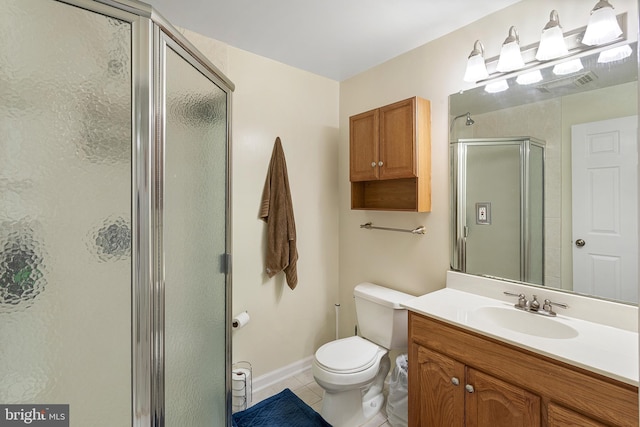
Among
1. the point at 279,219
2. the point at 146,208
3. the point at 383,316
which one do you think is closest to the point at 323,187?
the point at 279,219

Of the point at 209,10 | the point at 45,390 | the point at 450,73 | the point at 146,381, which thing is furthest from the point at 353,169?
the point at 45,390

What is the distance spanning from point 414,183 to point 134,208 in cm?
163

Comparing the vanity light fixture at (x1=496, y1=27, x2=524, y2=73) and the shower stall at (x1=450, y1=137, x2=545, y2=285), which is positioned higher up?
the vanity light fixture at (x1=496, y1=27, x2=524, y2=73)

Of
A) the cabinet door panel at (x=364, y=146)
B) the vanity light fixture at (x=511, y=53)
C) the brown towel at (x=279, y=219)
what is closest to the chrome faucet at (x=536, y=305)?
the cabinet door panel at (x=364, y=146)

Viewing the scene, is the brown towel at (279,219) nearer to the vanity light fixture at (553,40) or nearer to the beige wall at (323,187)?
the beige wall at (323,187)

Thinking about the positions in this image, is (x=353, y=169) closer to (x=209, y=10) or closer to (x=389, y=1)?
(x=389, y=1)

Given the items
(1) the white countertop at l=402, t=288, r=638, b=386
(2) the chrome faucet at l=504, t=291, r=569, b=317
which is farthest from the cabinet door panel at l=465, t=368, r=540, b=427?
(2) the chrome faucet at l=504, t=291, r=569, b=317

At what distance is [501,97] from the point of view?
5.10 feet

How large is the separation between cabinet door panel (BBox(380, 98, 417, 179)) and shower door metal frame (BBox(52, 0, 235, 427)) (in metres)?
1.35

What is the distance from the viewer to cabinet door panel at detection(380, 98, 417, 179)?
175 cm

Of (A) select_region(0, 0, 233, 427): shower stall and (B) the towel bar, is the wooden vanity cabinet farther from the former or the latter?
(A) select_region(0, 0, 233, 427): shower stall

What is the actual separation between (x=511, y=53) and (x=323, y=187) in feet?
4.90

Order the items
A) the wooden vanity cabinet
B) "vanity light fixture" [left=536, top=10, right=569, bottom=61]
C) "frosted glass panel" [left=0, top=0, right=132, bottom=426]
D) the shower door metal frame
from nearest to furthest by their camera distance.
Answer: "frosted glass panel" [left=0, top=0, right=132, bottom=426] → the shower door metal frame → the wooden vanity cabinet → "vanity light fixture" [left=536, top=10, right=569, bottom=61]

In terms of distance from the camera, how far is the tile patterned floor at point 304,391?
1.79 metres
